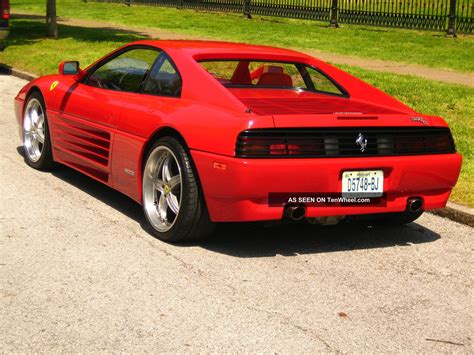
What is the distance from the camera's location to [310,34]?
79.3ft

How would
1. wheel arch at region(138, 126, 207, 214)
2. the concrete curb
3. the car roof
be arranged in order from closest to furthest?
wheel arch at region(138, 126, 207, 214) < the car roof < the concrete curb

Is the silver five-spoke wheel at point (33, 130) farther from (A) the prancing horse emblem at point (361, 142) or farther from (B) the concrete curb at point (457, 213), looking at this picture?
(B) the concrete curb at point (457, 213)

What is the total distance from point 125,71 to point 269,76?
1166 millimetres

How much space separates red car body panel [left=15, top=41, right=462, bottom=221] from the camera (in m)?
5.57

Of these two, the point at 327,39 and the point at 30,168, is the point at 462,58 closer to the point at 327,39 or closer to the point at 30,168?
the point at 327,39

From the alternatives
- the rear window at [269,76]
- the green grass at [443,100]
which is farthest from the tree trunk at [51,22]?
the rear window at [269,76]

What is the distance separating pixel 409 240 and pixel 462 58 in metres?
12.8

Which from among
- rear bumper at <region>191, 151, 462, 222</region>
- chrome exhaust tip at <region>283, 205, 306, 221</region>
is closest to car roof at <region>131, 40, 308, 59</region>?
rear bumper at <region>191, 151, 462, 222</region>

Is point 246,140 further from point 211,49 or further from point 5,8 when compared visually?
point 5,8

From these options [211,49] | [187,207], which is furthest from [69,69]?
[187,207]

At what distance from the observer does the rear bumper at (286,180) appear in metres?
5.51

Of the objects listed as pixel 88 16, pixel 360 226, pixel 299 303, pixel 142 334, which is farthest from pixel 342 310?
pixel 88 16

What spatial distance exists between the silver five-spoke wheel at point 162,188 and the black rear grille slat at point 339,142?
0.78 meters

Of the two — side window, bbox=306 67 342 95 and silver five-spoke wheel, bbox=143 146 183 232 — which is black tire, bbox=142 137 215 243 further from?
side window, bbox=306 67 342 95
